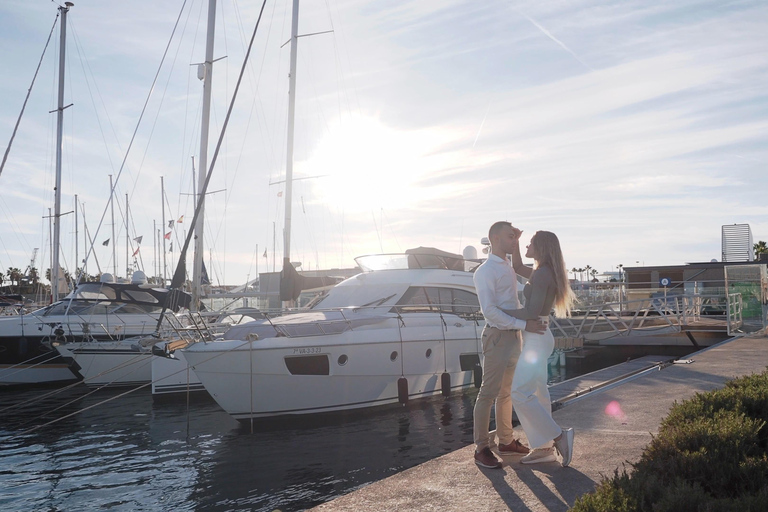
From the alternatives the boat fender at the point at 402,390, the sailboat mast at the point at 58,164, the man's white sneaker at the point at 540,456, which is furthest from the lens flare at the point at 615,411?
the sailboat mast at the point at 58,164

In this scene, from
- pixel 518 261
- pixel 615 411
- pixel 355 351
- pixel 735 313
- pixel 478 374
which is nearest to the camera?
pixel 518 261

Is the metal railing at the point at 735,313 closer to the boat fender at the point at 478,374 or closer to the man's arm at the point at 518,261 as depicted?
the boat fender at the point at 478,374

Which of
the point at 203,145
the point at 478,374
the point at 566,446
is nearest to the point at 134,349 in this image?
the point at 203,145

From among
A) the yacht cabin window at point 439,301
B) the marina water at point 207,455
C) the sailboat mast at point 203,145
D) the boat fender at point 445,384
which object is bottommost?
the marina water at point 207,455

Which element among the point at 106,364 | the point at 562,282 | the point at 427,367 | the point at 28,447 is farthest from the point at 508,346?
the point at 106,364

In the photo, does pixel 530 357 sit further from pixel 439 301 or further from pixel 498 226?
pixel 439 301

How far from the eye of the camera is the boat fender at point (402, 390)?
1330cm

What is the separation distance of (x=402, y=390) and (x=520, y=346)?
26.5 feet

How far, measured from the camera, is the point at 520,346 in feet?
18.1

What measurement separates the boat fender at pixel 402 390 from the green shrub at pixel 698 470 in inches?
331

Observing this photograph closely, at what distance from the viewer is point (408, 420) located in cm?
1251

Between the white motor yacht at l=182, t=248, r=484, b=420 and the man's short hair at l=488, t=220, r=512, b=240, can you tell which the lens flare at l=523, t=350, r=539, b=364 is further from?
the white motor yacht at l=182, t=248, r=484, b=420

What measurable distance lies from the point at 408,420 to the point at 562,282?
782 centimetres

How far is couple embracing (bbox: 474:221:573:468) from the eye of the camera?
5.12m
